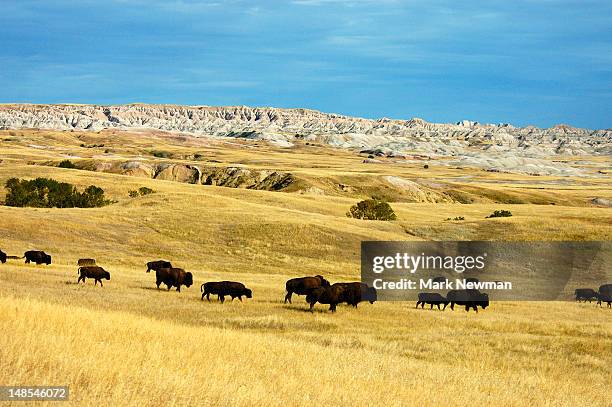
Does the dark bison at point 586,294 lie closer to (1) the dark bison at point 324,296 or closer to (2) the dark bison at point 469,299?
(2) the dark bison at point 469,299

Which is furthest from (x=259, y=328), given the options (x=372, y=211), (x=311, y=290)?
(x=372, y=211)

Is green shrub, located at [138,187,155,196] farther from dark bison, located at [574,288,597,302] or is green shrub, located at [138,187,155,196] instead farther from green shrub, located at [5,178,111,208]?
dark bison, located at [574,288,597,302]

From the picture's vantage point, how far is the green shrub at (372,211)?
266 feet

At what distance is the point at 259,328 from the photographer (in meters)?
24.5

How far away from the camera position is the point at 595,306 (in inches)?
1613

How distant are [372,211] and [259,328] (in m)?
58.5

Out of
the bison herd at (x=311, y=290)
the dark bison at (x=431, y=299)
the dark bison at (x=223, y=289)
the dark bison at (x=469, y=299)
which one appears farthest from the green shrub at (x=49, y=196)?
the dark bison at (x=469, y=299)

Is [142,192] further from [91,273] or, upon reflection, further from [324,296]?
[324,296]

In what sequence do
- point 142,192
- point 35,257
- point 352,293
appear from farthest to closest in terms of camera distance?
point 142,192
point 35,257
point 352,293

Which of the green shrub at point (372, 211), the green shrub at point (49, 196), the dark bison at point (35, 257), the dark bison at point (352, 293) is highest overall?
the green shrub at point (49, 196)

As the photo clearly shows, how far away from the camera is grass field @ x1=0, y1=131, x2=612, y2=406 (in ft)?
35.8

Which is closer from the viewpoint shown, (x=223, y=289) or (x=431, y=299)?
(x=223, y=289)

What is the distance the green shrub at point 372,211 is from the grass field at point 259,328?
9141mm

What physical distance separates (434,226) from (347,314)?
141 ft
